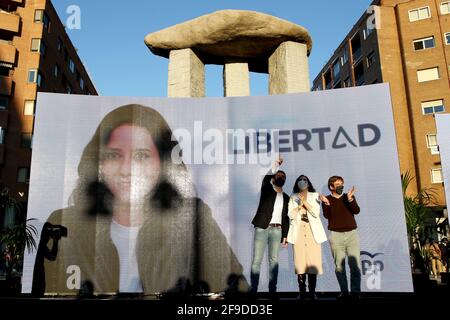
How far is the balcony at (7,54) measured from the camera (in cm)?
3098

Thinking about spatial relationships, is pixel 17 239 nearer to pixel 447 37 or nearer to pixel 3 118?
pixel 3 118

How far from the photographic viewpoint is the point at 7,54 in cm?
3112

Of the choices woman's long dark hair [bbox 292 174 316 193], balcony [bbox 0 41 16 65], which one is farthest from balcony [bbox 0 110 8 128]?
woman's long dark hair [bbox 292 174 316 193]

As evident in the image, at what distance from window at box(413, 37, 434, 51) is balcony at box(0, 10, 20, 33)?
96.6 feet

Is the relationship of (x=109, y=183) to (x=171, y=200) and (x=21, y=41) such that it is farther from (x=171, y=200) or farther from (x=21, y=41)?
(x=21, y=41)

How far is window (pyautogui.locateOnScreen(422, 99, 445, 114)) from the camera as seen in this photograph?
2994 cm

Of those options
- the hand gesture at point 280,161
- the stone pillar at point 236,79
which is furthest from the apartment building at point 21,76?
the hand gesture at point 280,161

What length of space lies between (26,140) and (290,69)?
24221 mm

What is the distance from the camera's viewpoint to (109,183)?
11.3 m

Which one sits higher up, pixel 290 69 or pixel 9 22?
pixel 9 22

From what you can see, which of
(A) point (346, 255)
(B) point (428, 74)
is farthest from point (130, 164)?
(B) point (428, 74)

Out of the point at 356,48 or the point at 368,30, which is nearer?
the point at 368,30

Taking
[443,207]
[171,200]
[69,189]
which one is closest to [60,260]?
[69,189]
